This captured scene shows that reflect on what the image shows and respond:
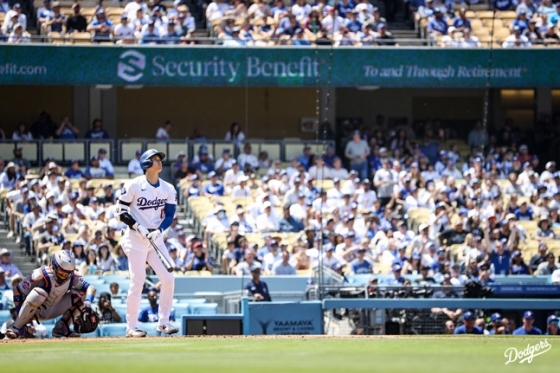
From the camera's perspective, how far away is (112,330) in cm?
1550

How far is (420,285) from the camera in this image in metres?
16.9

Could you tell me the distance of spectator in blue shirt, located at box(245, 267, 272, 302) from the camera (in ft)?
53.0

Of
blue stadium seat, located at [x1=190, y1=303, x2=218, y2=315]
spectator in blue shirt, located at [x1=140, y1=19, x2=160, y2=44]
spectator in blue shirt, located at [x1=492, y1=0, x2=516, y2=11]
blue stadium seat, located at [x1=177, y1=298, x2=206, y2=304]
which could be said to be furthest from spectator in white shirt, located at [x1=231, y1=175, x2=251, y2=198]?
spectator in blue shirt, located at [x1=492, y1=0, x2=516, y2=11]

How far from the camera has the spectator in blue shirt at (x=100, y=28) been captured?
23.7 meters

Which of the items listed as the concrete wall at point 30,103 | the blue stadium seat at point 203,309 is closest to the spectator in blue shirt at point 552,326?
the blue stadium seat at point 203,309

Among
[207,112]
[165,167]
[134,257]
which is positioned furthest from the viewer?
[207,112]

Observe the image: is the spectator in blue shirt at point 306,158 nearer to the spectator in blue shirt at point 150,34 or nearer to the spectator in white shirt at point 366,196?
the spectator in white shirt at point 366,196

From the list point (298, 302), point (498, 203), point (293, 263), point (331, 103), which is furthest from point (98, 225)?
point (331, 103)

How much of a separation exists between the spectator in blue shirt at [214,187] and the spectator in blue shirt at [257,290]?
→ 229 inches

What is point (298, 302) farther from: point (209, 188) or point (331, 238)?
point (209, 188)

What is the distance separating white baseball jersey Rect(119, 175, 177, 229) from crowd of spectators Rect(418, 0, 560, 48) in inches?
565

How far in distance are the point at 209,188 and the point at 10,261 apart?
15.0 feet

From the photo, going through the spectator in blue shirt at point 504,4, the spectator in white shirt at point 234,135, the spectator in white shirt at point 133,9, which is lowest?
the spectator in white shirt at point 234,135

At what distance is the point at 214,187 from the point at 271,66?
362 cm
